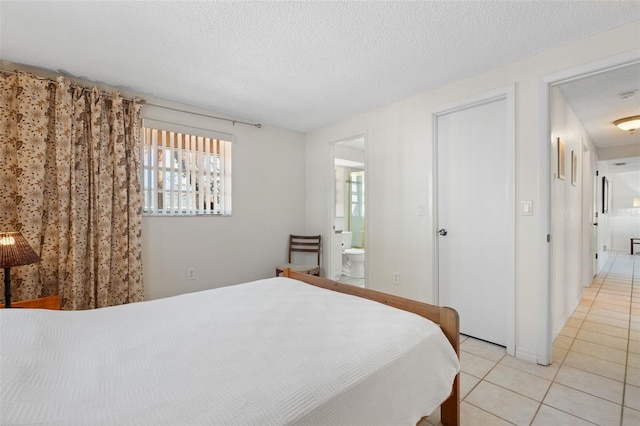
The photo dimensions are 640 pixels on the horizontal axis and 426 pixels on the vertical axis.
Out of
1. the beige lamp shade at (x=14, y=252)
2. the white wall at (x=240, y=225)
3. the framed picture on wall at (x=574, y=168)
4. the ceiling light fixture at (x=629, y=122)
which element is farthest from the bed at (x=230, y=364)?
the ceiling light fixture at (x=629, y=122)

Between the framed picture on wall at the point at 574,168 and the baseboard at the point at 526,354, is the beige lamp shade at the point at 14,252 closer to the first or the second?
the baseboard at the point at 526,354

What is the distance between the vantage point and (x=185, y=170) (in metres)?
3.15

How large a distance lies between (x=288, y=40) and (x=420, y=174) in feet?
5.67

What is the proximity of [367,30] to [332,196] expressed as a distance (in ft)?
7.39

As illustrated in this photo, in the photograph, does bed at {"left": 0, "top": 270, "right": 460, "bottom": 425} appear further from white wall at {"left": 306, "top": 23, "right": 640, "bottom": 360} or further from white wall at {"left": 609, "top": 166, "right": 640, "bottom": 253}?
white wall at {"left": 609, "top": 166, "right": 640, "bottom": 253}

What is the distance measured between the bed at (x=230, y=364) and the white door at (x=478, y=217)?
1.33 metres

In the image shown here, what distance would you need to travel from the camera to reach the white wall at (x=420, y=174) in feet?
7.04

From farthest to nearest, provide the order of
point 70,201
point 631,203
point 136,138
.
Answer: point 631,203
point 136,138
point 70,201

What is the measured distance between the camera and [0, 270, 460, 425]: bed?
2.44 ft

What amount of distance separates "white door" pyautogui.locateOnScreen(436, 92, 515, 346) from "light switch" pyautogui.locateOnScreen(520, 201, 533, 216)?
7cm

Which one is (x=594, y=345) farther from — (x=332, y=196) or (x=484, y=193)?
(x=332, y=196)

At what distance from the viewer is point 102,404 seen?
75cm

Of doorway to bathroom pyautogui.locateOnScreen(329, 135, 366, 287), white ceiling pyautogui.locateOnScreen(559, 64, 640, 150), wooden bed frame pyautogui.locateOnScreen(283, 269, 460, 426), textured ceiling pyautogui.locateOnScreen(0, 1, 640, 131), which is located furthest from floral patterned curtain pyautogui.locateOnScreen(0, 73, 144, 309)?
white ceiling pyautogui.locateOnScreen(559, 64, 640, 150)

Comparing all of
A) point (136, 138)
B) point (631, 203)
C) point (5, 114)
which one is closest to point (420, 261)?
point (136, 138)
